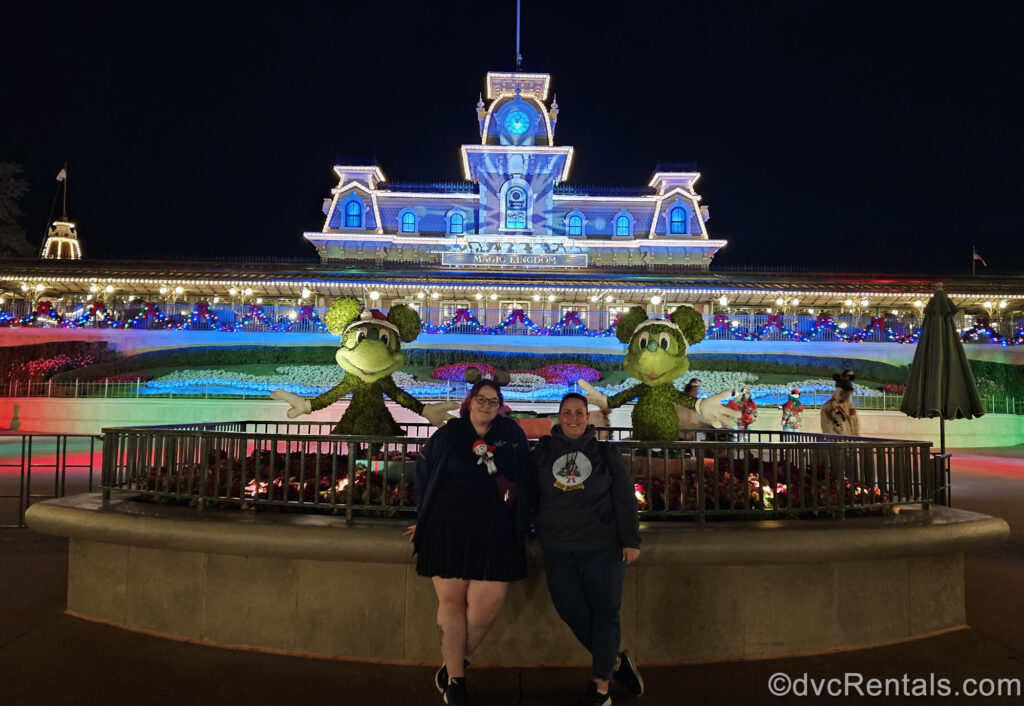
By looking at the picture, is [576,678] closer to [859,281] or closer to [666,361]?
[666,361]

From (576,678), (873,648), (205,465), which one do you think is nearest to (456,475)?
(576,678)

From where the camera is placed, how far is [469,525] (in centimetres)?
416

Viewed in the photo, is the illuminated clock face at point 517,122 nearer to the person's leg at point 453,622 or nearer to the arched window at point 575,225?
the arched window at point 575,225

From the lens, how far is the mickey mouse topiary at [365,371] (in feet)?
24.1

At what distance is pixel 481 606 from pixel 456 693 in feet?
1.70

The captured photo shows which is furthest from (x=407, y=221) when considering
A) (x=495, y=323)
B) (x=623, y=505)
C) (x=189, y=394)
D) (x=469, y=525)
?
(x=623, y=505)

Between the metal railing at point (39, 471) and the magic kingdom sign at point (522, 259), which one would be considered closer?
the metal railing at point (39, 471)

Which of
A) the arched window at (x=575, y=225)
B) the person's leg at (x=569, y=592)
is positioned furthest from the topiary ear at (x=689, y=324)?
the arched window at (x=575, y=225)

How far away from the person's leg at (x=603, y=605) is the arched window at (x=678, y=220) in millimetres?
50628

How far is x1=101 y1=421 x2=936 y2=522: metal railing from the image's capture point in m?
5.54

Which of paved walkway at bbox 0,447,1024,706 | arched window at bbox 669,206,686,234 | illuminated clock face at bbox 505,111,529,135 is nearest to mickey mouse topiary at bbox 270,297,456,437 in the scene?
paved walkway at bbox 0,447,1024,706

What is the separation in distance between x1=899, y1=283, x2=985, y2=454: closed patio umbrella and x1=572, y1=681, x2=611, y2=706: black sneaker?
20.7 feet

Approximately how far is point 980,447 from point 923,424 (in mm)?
1940

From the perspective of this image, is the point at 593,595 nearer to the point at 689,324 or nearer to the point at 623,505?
the point at 623,505
